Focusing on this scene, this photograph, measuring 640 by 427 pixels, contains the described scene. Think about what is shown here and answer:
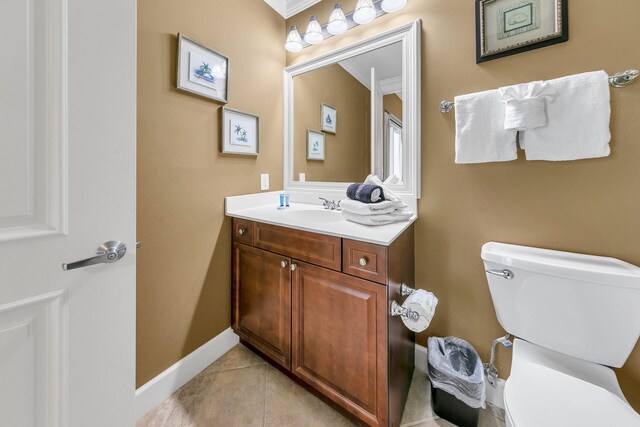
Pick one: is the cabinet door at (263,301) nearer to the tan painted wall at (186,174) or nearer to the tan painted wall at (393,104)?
the tan painted wall at (186,174)

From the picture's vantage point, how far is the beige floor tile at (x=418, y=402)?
4.03 ft

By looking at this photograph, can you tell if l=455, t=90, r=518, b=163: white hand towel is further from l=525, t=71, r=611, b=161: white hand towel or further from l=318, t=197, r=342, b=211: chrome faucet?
l=318, t=197, r=342, b=211: chrome faucet

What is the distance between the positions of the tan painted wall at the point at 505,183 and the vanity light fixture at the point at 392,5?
0.13ft

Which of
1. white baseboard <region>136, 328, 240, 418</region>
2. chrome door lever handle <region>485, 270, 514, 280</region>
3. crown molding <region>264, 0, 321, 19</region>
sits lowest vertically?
white baseboard <region>136, 328, 240, 418</region>

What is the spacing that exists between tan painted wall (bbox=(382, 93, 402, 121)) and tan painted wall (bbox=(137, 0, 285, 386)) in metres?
0.85

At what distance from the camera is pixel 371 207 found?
1238mm

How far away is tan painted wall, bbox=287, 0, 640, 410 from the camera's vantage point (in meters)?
0.99

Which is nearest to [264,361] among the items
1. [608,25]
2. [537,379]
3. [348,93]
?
[537,379]

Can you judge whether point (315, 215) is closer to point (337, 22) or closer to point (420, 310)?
point (420, 310)

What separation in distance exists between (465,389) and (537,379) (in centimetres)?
37

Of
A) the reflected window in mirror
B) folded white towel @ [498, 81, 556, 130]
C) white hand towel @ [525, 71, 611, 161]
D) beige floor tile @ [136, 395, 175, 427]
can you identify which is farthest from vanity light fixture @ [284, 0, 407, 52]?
beige floor tile @ [136, 395, 175, 427]

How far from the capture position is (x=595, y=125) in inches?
38.4

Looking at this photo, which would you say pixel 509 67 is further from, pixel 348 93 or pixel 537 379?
pixel 537 379

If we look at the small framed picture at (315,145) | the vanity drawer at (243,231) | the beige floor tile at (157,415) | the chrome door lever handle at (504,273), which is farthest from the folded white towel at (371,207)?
the beige floor tile at (157,415)
